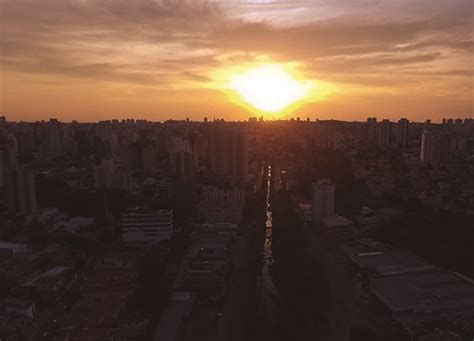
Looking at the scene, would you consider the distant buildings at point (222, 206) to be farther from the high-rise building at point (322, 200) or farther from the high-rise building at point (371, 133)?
the high-rise building at point (371, 133)

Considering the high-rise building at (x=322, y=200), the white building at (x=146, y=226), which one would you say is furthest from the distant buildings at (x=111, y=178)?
the high-rise building at (x=322, y=200)

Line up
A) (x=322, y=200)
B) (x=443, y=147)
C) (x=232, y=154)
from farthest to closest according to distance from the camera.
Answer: (x=443, y=147)
(x=232, y=154)
(x=322, y=200)

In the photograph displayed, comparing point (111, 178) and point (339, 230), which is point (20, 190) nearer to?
point (111, 178)

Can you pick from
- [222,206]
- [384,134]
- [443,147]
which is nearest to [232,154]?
[222,206]

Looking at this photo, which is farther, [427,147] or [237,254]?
[427,147]

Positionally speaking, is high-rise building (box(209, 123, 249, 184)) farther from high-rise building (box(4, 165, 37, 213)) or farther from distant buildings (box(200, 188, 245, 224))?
high-rise building (box(4, 165, 37, 213))

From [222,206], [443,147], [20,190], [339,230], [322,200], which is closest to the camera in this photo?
[339,230]

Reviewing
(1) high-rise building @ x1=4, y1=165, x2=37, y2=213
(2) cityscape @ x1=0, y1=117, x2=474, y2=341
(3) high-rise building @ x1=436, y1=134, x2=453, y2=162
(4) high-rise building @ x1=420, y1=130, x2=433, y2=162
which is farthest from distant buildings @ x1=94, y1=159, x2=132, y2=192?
(3) high-rise building @ x1=436, y1=134, x2=453, y2=162
